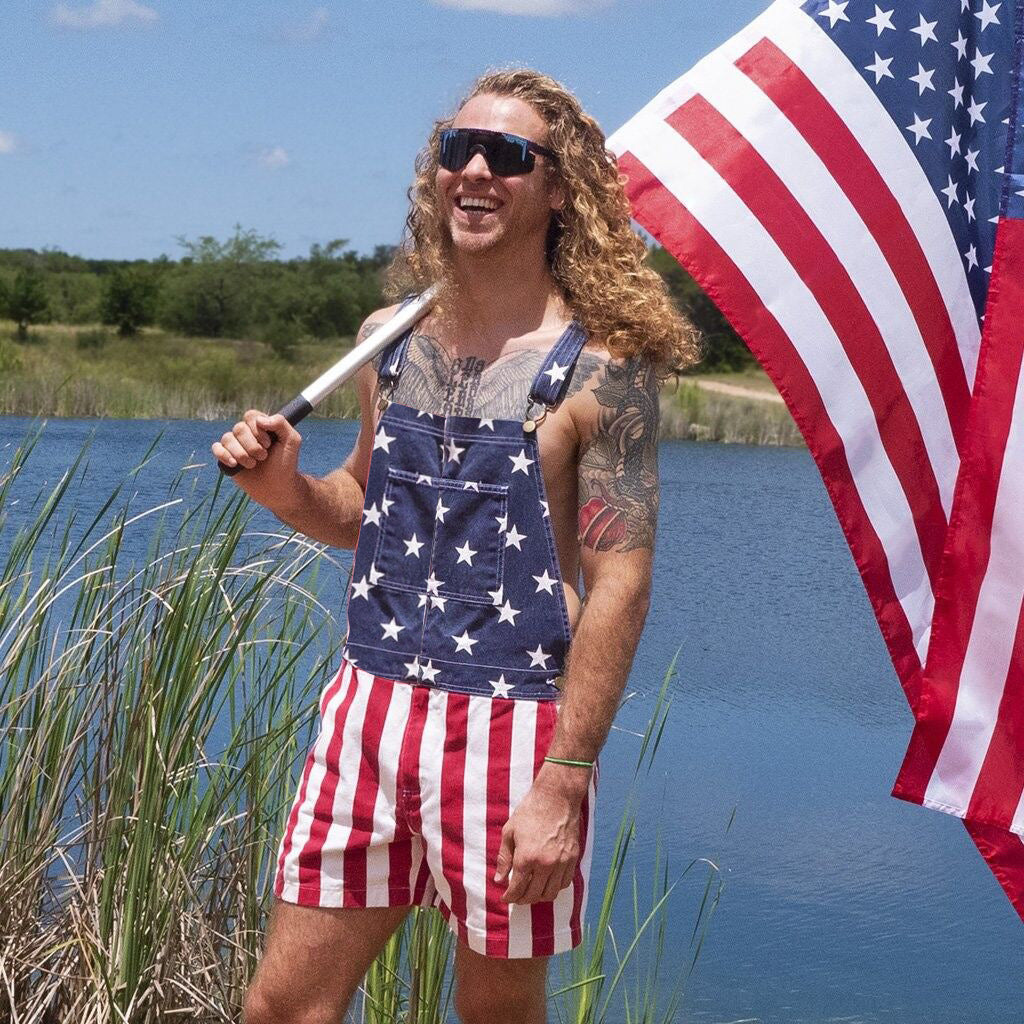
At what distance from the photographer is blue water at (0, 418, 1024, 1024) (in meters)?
5.27

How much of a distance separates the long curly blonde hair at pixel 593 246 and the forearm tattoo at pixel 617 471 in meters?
0.06

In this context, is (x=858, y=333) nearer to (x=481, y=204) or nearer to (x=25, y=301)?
(x=481, y=204)

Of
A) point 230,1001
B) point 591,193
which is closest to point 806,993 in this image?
point 230,1001

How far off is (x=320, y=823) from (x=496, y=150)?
100 cm

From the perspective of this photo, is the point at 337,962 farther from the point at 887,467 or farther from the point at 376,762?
the point at 887,467

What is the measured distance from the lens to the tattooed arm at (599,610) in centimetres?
215

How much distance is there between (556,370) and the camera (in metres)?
2.22

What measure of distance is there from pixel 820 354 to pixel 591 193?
0.42 meters

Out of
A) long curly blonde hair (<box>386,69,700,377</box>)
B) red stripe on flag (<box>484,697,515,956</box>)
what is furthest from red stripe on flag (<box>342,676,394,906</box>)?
long curly blonde hair (<box>386,69,700,377</box>)

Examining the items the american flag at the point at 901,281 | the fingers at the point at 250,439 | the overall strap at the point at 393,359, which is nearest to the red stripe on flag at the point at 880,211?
the american flag at the point at 901,281

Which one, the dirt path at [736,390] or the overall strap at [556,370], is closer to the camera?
the overall strap at [556,370]

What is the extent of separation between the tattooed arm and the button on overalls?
0.20 ft

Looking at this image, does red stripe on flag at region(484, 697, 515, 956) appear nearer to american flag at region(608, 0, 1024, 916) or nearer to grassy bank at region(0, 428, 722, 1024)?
american flag at region(608, 0, 1024, 916)

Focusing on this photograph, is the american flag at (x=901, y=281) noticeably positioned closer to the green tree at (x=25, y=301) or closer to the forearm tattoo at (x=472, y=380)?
the forearm tattoo at (x=472, y=380)
